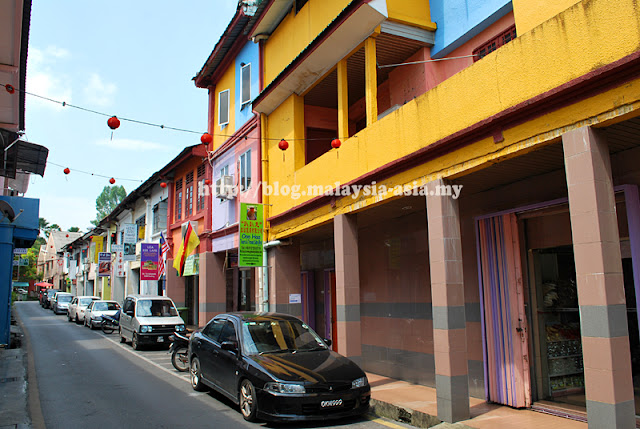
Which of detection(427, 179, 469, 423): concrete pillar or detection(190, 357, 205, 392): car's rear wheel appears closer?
detection(427, 179, 469, 423): concrete pillar

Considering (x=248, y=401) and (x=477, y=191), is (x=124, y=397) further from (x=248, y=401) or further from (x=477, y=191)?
(x=477, y=191)

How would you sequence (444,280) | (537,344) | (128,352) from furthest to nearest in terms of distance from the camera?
(128,352) < (537,344) < (444,280)

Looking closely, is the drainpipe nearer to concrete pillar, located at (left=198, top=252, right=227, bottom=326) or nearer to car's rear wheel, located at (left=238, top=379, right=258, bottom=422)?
concrete pillar, located at (left=198, top=252, right=227, bottom=326)

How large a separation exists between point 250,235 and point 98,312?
14959 mm

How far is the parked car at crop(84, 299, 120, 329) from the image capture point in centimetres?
2439

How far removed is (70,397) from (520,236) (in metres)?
8.72

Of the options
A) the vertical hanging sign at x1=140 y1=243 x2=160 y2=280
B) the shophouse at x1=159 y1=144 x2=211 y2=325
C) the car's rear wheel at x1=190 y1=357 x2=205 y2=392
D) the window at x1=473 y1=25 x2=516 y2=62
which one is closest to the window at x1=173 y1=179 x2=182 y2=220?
the shophouse at x1=159 y1=144 x2=211 y2=325

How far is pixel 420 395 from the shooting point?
31.0 ft

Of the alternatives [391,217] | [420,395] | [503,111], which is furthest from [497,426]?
[391,217]

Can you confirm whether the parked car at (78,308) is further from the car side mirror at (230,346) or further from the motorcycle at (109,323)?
the car side mirror at (230,346)

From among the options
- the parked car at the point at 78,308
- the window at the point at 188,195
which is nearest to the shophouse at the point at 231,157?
the window at the point at 188,195

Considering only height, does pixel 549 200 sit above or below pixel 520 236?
above

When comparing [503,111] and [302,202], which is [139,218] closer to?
[302,202]

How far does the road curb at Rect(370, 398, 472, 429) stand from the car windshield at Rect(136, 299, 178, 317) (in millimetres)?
11471
